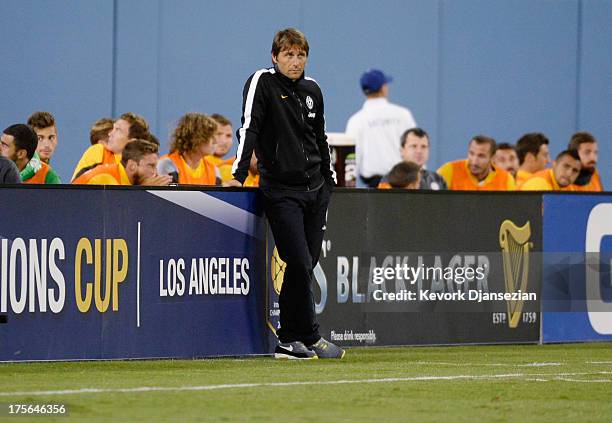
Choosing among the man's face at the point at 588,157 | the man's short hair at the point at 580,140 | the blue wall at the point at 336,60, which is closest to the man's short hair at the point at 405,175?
the man's face at the point at 588,157

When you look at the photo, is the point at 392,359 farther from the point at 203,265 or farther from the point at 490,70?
the point at 490,70

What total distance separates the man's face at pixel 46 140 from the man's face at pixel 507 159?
591 cm

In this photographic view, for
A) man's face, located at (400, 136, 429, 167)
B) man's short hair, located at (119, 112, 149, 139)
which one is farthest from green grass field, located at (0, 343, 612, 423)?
man's face, located at (400, 136, 429, 167)

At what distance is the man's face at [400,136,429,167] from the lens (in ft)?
48.4

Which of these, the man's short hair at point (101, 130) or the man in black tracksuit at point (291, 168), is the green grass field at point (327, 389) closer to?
the man in black tracksuit at point (291, 168)

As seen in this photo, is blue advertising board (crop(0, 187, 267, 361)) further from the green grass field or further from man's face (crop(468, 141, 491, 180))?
man's face (crop(468, 141, 491, 180))

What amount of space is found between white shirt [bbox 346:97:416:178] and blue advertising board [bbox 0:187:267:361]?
558 cm

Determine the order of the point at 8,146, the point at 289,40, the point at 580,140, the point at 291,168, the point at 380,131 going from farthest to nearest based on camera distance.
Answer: the point at 380,131
the point at 580,140
the point at 8,146
the point at 291,168
the point at 289,40

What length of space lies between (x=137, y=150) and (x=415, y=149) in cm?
405

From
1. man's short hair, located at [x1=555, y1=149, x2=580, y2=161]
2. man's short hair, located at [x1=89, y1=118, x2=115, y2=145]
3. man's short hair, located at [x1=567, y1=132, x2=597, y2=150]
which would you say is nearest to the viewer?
man's short hair, located at [x1=89, y1=118, x2=115, y2=145]

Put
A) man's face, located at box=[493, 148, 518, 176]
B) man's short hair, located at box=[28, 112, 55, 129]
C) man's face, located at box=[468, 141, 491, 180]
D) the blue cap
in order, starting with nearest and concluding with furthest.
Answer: man's short hair, located at box=[28, 112, 55, 129] → man's face, located at box=[468, 141, 491, 180] → the blue cap → man's face, located at box=[493, 148, 518, 176]

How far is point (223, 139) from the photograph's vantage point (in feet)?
48.6

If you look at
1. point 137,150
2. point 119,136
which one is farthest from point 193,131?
point 119,136

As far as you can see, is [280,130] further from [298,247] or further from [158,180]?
[158,180]
